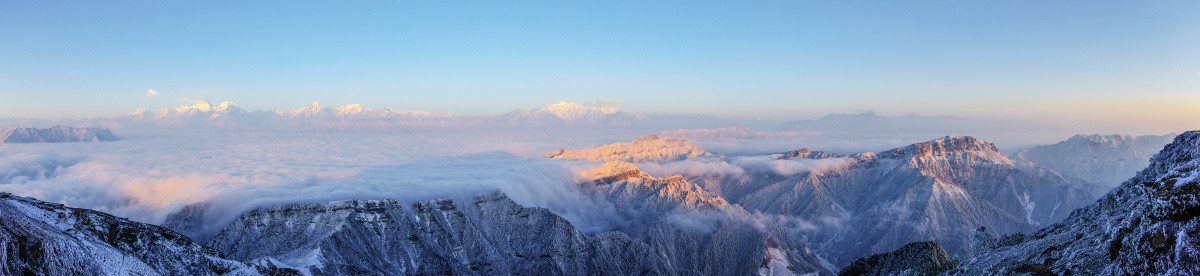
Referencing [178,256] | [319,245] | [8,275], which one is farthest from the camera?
[319,245]

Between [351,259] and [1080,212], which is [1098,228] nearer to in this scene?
[1080,212]

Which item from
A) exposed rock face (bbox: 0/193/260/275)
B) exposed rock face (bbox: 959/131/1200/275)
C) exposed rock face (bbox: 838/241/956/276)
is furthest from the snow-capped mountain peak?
exposed rock face (bbox: 0/193/260/275)

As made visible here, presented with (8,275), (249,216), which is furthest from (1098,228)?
(249,216)

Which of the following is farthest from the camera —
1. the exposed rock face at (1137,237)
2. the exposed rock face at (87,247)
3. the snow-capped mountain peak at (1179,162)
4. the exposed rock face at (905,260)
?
the exposed rock face at (905,260)

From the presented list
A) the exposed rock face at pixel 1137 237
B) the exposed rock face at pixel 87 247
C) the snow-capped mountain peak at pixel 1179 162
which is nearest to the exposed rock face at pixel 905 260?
the exposed rock face at pixel 1137 237

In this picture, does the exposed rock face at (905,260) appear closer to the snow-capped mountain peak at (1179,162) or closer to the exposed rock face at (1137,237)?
the exposed rock face at (1137,237)

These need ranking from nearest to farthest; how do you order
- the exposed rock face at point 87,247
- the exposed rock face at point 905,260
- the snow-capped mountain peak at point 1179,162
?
the snow-capped mountain peak at point 1179,162, the exposed rock face at point 87,247, the exposed rock face at point 905,260

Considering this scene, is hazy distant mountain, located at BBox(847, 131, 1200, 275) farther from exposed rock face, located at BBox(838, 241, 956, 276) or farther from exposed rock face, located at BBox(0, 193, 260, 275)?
exposed rock face, located at BBox(0, 193, 260, 275)
